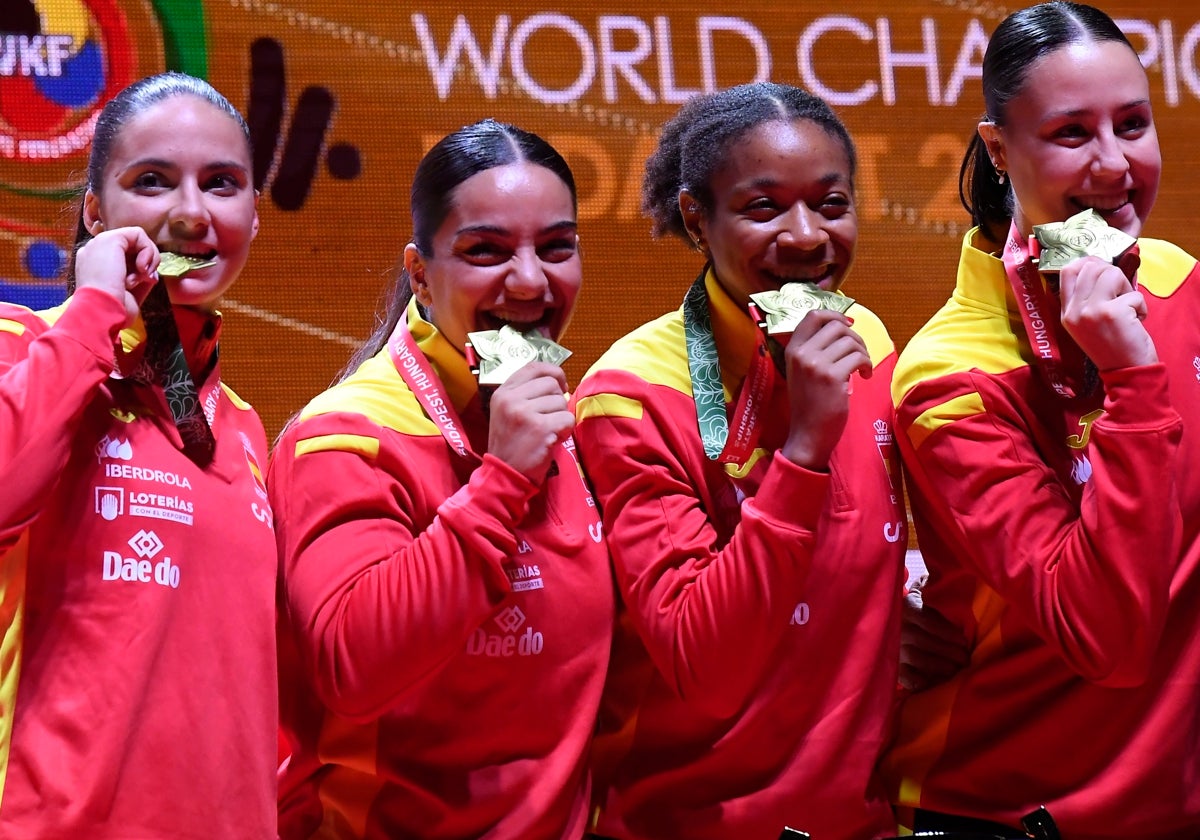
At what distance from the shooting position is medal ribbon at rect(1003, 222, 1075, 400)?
2.57m

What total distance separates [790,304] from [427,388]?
23.8 inches

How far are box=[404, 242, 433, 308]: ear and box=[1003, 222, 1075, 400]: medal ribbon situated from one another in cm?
98

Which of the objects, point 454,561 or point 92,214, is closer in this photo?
point 454,561

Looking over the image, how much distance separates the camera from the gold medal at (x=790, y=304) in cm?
250

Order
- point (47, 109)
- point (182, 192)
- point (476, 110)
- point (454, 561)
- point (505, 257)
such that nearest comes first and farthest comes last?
1. point (454, 561)
2. point (182, 192)
3. point (505, 257)
4. point (47, 109)
5. point (476, 110)

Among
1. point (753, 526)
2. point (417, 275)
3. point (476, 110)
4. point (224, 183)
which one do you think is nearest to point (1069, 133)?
point (753, 526)

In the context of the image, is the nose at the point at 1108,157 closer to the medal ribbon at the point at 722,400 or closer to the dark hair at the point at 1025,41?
the dark hair at the point at 1025,41

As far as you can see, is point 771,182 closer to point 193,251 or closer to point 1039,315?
point 1039,315

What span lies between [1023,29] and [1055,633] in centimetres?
102

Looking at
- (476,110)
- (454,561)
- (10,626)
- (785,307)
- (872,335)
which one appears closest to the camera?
(10,626)

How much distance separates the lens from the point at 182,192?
95.0 inches

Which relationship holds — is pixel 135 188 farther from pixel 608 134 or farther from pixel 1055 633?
pixel 608 134

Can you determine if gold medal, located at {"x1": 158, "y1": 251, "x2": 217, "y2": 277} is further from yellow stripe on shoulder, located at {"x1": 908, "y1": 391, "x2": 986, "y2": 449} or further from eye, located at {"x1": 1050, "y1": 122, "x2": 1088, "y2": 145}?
eye, located at {"x1": 1050, "y1": 122, "x2": 1088, "y2": 145}

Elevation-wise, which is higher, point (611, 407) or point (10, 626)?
point (611, 407)
